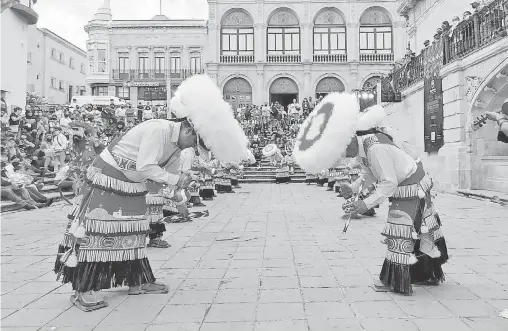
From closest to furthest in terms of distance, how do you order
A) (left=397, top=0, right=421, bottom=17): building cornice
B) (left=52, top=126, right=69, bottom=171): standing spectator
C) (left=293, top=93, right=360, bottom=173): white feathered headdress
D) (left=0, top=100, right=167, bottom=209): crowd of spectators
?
(left=293, top=93, right=360, bottom=173): white feathered headdress
(left=0, top=100, right=167, bottom=209): crowd of spectators
(left=52, top=126, right=69, bottom=171): standing spectator
(left=397, top=0, right=421, bottom=17): building cornice

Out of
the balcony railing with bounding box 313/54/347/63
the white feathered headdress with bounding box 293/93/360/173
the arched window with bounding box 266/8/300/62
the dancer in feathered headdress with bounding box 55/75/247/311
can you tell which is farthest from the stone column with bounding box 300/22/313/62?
the dancer in feathered headdress with bounding box 55/75/247/311

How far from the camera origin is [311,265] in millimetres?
5637

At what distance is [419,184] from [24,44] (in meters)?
23.4

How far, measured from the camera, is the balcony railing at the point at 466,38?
11.8 meters

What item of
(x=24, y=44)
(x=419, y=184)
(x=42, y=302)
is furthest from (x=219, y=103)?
(x=24, y=44)

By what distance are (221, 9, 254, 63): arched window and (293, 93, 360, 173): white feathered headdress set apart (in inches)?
1394

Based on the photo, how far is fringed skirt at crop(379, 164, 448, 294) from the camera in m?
4.27

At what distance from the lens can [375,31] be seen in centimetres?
3894

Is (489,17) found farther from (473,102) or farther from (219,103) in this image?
(219,103)

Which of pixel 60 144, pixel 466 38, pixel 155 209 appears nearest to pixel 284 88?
pixel 60 144

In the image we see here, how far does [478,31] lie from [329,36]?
27142 millimetres

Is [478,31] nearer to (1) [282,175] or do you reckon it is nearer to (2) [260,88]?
(1) [282,175]

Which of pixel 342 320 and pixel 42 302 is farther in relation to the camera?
pixel 42 302

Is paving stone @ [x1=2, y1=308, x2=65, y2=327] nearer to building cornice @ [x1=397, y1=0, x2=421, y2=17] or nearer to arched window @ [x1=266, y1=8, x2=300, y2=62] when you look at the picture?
building cornice @ [x1=397, y1=0, x2=421, y2=17]
